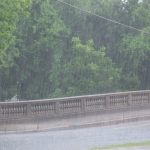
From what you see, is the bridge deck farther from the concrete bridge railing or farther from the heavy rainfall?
the heavy rainfall

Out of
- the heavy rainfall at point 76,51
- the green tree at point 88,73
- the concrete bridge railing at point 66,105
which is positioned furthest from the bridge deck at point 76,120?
the heavy rainfall at point 76,51

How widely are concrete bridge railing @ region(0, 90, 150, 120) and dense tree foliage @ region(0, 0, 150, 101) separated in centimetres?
699

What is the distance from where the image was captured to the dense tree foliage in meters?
23.0

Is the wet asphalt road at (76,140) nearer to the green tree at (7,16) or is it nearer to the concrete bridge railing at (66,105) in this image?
the concrete bridge railing at (66,105)

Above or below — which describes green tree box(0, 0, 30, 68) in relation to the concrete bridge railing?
above

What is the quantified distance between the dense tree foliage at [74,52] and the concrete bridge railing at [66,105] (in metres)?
6.99

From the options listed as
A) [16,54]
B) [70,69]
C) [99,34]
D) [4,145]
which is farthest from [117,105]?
[99,34]

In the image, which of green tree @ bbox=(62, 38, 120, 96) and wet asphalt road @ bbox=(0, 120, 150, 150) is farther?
green tree @ bbox=(62, 38, 120, 96)

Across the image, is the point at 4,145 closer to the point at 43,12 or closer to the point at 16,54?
the point at 16,54

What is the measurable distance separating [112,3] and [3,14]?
13.0 m

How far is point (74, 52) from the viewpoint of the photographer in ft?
80.3

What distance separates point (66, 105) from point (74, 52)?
10.9m

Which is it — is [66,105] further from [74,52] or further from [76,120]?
[74,52]

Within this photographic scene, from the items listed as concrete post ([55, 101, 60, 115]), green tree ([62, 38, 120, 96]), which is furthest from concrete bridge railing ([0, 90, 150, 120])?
green tree ([62, 38, 120, 96])
